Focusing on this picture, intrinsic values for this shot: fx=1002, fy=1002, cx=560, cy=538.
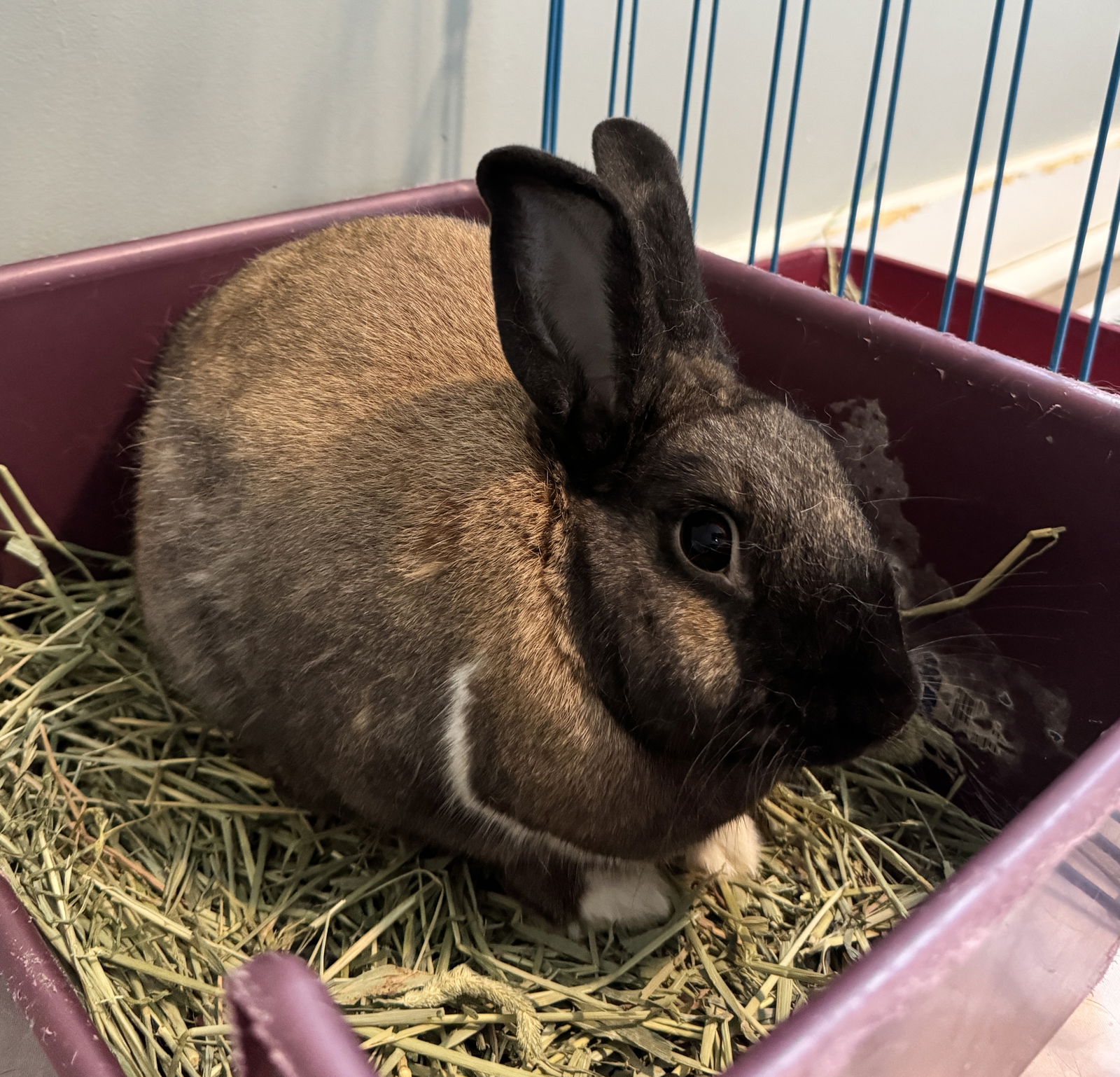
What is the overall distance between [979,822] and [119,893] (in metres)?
1.06

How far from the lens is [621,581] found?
0.91 metres

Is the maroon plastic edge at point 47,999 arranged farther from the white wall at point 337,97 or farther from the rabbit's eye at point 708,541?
the white wall at point 337,97

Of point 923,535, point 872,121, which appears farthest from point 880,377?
point 872,121

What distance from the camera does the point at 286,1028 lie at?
0.50m

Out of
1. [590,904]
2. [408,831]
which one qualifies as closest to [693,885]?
[590,904]

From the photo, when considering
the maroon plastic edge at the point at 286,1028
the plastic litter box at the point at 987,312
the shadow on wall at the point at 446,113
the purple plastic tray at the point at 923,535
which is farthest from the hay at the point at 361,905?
the plastic litter box at the point at 987,312

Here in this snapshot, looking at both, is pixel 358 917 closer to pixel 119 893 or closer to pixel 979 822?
pixel 119 893

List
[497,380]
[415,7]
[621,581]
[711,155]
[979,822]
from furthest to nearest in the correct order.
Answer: [711,155]
[415,7]
[979,822]
[497,380]
[621,581]

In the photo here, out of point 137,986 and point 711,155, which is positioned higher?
point 711,155

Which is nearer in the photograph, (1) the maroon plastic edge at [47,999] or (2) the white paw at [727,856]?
(1) the maroon plastic edge at [47,999]

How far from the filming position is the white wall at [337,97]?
1.36 meters

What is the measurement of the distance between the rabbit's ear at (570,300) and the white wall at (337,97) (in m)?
0.85

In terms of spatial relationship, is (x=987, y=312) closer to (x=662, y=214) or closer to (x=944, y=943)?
(x=662, y=214)

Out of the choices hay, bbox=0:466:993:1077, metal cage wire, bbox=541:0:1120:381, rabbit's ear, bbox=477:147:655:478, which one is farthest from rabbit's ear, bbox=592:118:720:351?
hay, bbox=0:466:993:1077
